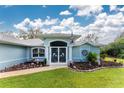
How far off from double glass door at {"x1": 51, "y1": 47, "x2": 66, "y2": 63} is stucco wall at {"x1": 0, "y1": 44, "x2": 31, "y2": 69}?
254 centimetres

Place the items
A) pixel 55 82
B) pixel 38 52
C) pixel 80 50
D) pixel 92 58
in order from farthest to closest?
pixel 38 52 → pixel 80 50 → pixel 92 58 → pixel 55 82

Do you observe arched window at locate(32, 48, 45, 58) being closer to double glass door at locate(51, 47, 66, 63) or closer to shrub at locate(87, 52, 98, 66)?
double glass door at locate(51, 47, 66, 63)

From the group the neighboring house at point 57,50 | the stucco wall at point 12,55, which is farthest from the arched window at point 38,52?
the neighboring house at point 57,50

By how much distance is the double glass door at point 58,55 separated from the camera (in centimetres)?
1558

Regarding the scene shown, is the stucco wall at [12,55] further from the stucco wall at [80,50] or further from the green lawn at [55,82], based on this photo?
the stucco wall at [80,50]

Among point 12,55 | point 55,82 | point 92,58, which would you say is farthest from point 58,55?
point 55,82

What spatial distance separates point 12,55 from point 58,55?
10.7 feet

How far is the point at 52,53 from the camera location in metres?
15.6

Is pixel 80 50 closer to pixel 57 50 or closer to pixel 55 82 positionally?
pixel 57 50

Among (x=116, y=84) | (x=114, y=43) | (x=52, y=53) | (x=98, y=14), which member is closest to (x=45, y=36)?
(x=52, y=53)

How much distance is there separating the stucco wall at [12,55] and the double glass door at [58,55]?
100 inches

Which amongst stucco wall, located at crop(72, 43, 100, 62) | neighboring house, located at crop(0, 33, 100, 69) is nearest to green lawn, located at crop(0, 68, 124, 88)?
neighboring house, located at crop(0, 33, 100, 69)

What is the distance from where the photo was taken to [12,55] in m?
14.4

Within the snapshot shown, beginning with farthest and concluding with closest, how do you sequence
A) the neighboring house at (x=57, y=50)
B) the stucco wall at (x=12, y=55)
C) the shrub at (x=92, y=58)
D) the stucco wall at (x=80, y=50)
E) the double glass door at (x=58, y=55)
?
the stucco wall at (x=80, y=50) < the double glass door at (x=58, y=55) < the shrub at (x=92, y=58) < the neighboring house at (x=57, y=50) < the stucco wall at (x=12, y=55)
